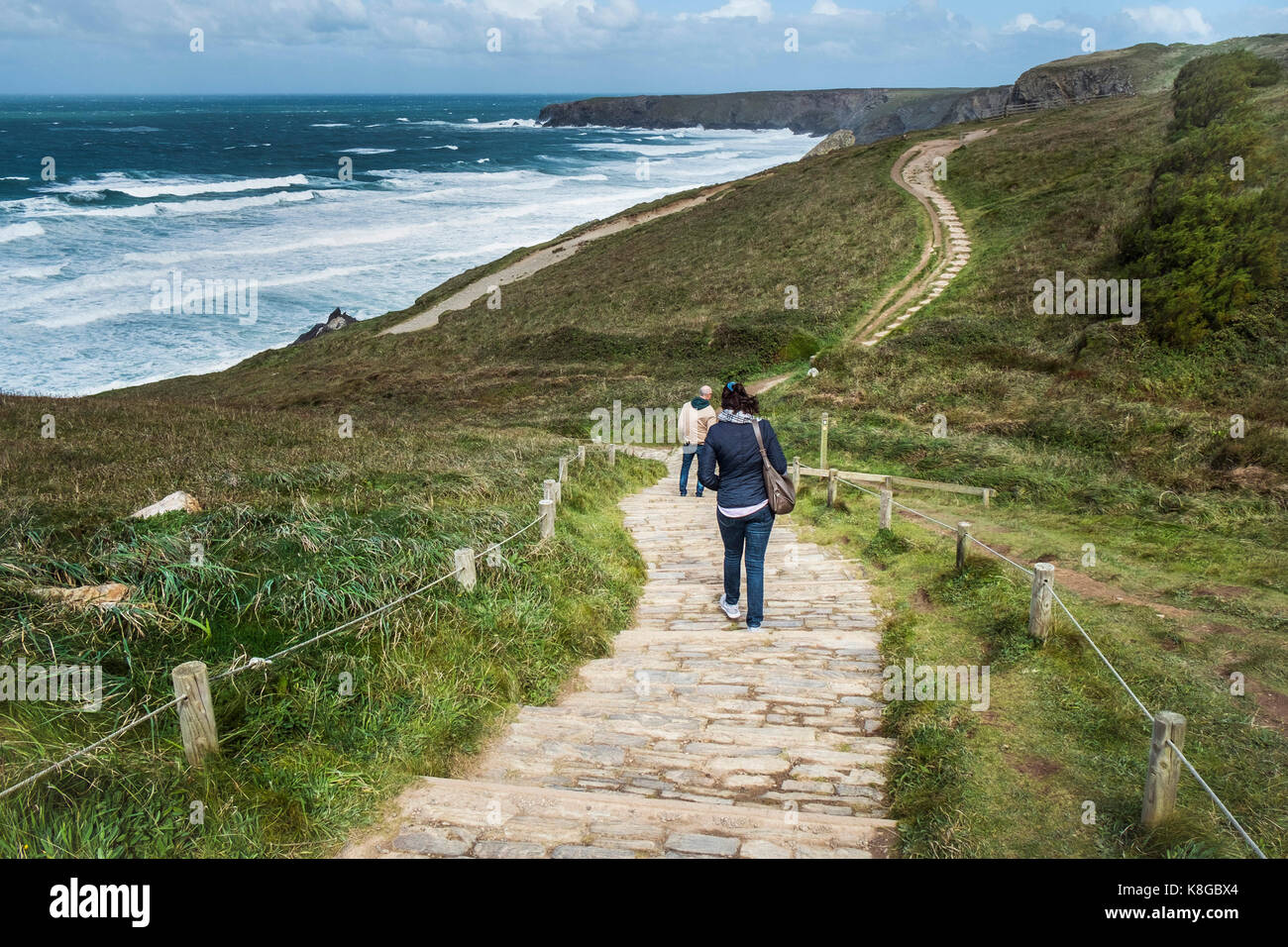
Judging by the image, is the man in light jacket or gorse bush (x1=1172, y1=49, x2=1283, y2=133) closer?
the man in light jacket

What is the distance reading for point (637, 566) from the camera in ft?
31.6

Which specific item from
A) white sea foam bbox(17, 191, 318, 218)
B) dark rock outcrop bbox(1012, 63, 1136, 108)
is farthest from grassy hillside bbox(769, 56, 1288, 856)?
white sea foam bbox(17, 191, 318, 218)

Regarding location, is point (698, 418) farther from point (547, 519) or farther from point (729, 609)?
point (729, 609)

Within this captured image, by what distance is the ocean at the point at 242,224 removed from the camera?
39844mm

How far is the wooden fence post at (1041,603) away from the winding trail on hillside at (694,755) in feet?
4.29

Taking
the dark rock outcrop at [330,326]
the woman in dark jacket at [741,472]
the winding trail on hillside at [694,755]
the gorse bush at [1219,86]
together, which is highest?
the gorse bush at [1219,86]

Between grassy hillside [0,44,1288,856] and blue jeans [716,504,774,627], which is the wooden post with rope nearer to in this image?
grassy hillside [0,44,1288,856]

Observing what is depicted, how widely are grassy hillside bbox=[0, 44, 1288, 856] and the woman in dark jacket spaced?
4.91ft

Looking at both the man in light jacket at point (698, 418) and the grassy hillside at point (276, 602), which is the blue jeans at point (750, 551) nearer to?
the grassy hillside at point (276, 602)

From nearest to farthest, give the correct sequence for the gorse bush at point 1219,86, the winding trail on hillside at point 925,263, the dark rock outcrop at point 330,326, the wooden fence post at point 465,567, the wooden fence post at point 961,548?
the wooden fence post at point 465,567
the wooden fence post at point 961,548
the winding trail on hillside at point 925,263
the gorse bush at point 1219,86
the dark rock outcrop at point 330,326

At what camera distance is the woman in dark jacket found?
718 centimetres

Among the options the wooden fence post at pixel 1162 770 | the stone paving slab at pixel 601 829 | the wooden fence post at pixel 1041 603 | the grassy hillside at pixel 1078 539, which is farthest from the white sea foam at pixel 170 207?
the wooden fence post at pixel 1162 770

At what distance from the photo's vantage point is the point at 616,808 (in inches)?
179

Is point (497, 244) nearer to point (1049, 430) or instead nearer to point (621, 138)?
point (1049, 430)
